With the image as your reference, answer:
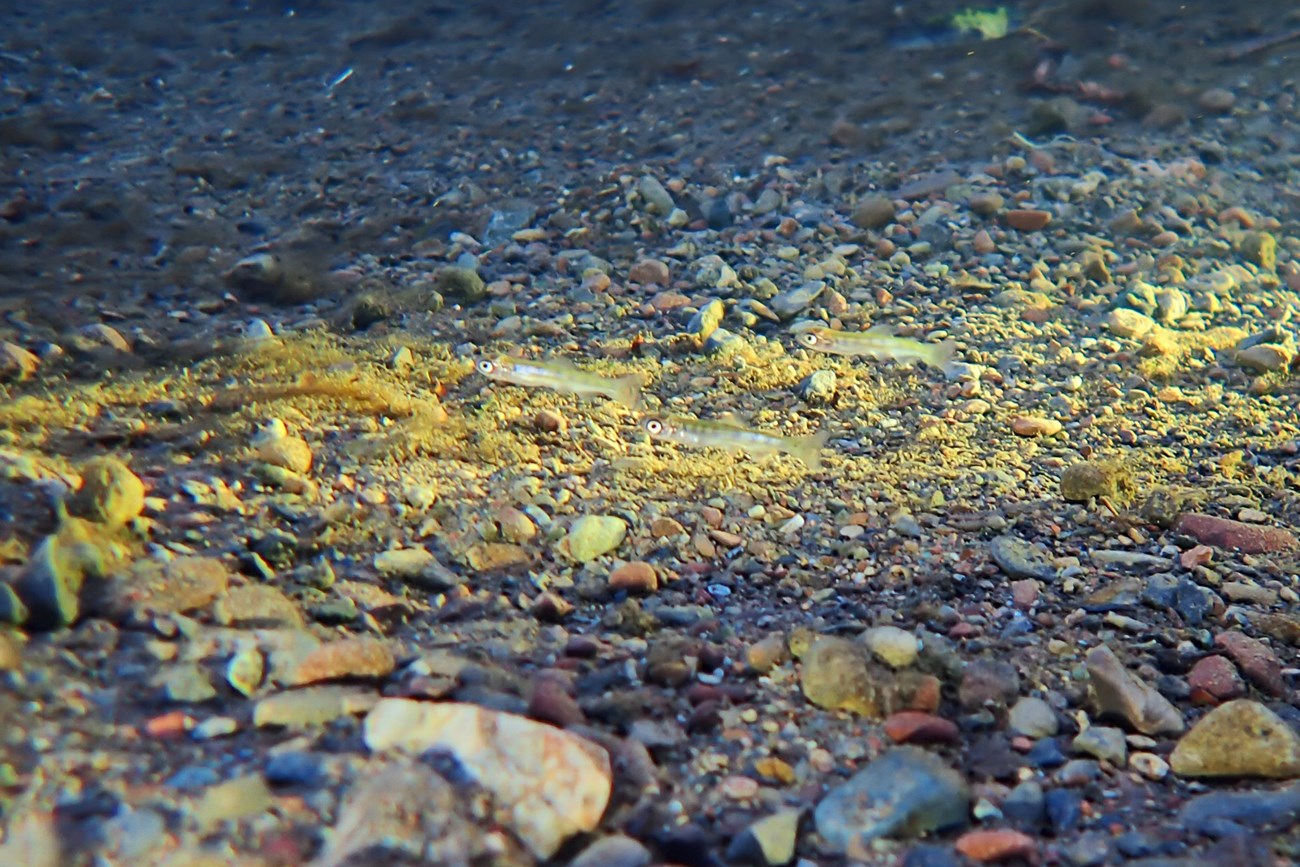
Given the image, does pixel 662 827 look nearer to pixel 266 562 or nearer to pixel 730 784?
pixel 730 784

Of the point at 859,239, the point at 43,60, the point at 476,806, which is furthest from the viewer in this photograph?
the point at 43,60

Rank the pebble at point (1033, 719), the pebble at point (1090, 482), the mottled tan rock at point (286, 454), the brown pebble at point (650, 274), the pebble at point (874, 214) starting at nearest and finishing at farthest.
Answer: the pebble at point (1033, 719), the mottled tan rock at point (286, 454), the pebble at point (1090, 482), the brown pebble at point (650, 274), the pebble at point (874, 214)

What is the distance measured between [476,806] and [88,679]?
4.17 feet

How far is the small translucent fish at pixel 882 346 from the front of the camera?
6055mm

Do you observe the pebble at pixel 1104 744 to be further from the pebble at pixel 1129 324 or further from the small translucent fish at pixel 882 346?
the pebble at pixel 1129 324

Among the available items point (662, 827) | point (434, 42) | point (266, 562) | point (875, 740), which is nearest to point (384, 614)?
point (266, 562)

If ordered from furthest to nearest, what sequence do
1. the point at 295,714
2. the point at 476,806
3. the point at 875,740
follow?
the point at 875,740 < the point at 295,714 < the point at 476,806

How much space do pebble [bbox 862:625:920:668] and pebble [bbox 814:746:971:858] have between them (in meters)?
0.57

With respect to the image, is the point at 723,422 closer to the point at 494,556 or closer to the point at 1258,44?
the point at 494,556

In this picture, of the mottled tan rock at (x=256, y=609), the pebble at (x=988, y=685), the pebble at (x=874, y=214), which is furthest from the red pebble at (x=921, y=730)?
the pebble at (x=874, y=214)

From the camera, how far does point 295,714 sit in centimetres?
261

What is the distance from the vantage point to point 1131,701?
9.78ft

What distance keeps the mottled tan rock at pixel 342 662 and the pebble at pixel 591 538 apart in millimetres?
1224

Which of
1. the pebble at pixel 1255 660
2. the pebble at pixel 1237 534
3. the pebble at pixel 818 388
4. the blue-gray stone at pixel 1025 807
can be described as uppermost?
the blue-gray stone at pixel 1025 807
